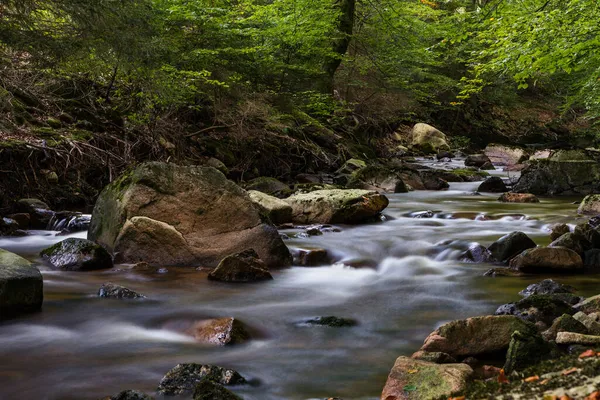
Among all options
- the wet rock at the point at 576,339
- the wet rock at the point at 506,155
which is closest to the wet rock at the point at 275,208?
the wet rock at the point at 576,339

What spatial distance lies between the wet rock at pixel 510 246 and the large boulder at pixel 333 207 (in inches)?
125

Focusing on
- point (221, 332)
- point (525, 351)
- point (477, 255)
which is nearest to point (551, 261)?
point (477, 255)

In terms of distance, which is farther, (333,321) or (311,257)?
(311,257)

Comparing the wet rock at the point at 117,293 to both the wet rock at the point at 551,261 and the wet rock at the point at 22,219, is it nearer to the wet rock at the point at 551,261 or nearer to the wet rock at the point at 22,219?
the wet rock at the point at 22,219

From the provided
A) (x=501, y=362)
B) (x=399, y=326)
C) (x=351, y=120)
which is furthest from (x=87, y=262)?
(x=351, y=120)

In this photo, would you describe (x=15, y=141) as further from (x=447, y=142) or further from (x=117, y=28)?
(x=447, y=142)

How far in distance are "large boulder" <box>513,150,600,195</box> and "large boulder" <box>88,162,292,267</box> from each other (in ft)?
30.1

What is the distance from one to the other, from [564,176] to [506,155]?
7.58 metres

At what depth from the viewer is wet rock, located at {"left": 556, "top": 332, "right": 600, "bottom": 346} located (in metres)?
3.78

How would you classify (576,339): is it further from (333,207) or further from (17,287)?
(333,207)

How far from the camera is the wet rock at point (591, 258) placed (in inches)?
276

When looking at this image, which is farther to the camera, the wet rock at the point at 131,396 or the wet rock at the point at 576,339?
the wet rock at the point at 576,339

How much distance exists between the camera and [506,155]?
72.0 ft

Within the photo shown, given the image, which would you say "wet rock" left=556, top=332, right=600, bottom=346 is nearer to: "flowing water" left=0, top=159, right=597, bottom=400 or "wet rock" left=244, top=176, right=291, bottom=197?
"flowing water" left=0, top=159, right=597, bottom=400
